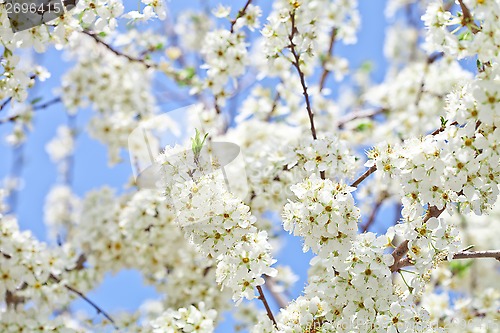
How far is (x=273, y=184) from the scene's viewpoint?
399 centimetres

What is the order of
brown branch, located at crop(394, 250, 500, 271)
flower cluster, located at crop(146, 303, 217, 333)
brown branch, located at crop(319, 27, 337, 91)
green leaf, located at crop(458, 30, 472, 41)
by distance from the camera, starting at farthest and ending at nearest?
brown branch, located at crop(319, 27, 337, 91)
flower cluster, located at crop(146, 303, 217, 333)
brown branch, located at crop(394, 250, 500, 271)
green leaf, located at crop(458, 30, 472, 41)

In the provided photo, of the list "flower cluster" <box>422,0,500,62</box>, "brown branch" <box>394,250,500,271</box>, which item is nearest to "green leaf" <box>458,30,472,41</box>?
"flower cluster" <box>422,0,500,62</box>

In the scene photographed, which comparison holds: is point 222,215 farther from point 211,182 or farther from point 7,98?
point 7,98

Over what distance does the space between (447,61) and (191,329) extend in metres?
3.84

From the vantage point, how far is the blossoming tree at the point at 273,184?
280cm

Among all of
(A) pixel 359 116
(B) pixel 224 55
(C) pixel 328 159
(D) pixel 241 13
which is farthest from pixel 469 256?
(A) pixel 359 116

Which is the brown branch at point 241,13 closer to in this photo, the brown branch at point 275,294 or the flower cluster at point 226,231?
the flower cluster at point 226,231

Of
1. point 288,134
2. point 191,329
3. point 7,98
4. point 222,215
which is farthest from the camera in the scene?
point 288,134

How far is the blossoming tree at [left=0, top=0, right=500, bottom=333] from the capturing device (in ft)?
9.18

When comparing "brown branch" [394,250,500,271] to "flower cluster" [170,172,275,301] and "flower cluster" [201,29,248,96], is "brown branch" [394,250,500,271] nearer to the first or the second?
"flower cluster" [170,172,275,301]

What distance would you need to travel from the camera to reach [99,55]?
19.8 ft

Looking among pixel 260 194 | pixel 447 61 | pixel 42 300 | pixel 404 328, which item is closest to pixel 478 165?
pixel 404 328

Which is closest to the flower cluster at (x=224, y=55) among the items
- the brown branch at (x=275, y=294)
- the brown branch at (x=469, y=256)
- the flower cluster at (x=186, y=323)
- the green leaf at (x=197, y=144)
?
the green leaf at (x=197, y=144)

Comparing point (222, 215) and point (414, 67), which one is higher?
point (414, 67)
